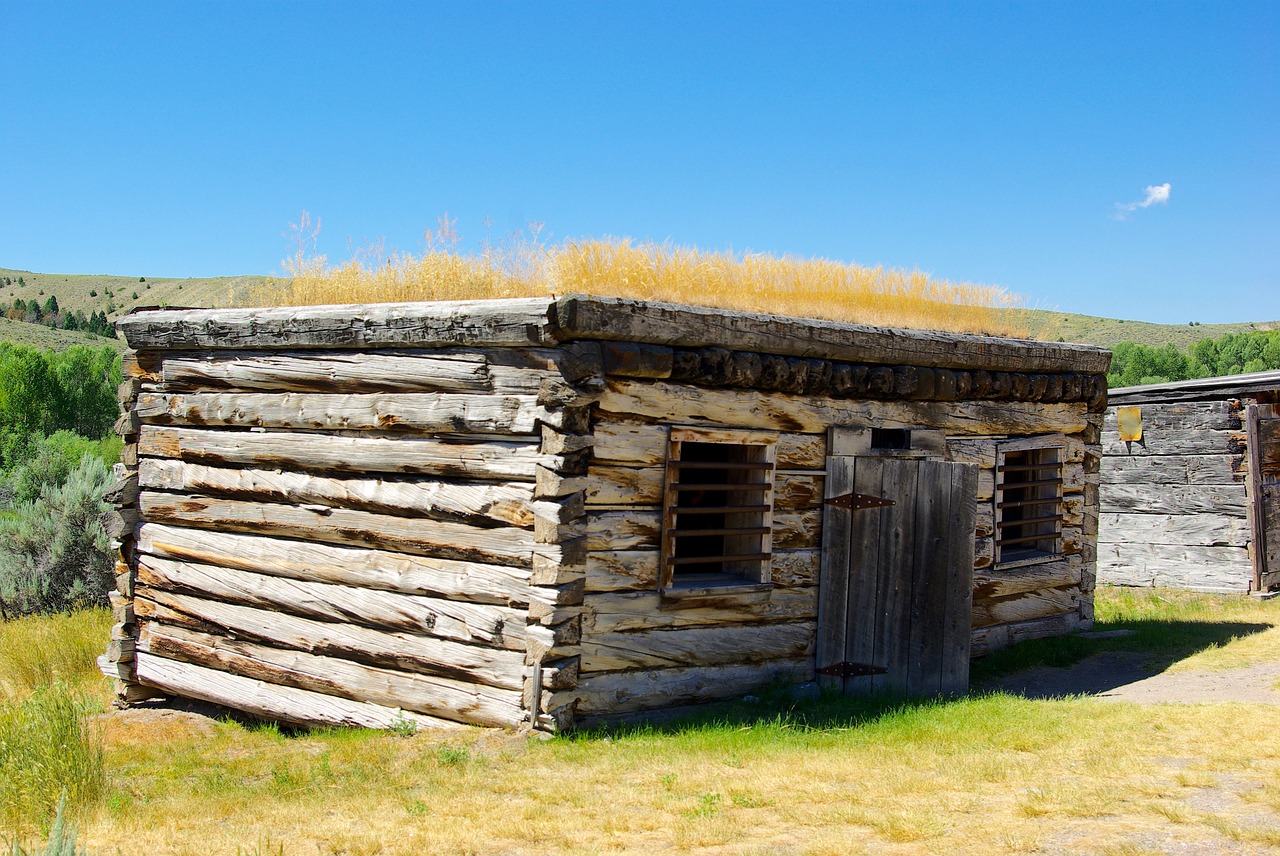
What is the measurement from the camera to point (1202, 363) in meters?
44.8

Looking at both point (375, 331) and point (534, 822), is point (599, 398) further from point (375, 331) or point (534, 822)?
point (534, 822)

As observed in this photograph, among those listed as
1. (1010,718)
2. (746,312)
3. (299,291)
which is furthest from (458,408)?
(1010,718)

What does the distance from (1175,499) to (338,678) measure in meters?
11.4

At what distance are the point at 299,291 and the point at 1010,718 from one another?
21.9 feet

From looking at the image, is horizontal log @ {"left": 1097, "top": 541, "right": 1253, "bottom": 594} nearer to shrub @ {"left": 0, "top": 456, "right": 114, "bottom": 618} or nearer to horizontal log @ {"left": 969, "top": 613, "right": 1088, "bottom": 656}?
horizontal log @ {"left": 969, "top": 613, "right": 1088, "bottom": 656}

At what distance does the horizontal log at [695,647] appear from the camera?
6.91 metres

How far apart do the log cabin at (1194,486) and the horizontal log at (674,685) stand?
8400 mm

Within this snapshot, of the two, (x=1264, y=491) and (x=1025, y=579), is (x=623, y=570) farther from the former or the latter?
(x=1264, y=491)

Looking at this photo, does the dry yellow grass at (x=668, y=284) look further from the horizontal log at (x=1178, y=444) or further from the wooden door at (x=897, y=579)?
the horizontal log at (x=1178, y=444)

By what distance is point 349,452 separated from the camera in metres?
7.67

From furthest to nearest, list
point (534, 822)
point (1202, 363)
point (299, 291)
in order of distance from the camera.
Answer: point (1202, 363) → point (299, 291) → point (534, 822)

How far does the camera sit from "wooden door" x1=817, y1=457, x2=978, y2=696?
811 cm

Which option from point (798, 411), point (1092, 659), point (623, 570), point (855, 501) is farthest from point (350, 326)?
point (1092, 659)

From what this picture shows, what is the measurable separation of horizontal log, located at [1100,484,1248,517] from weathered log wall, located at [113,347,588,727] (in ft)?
34.7
